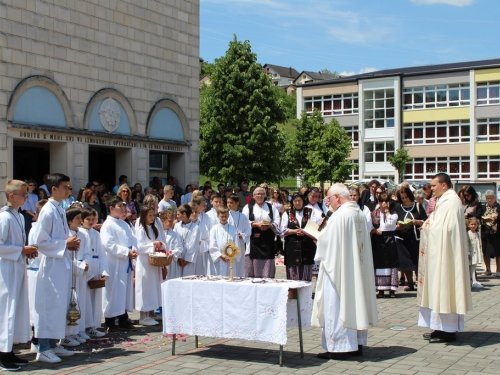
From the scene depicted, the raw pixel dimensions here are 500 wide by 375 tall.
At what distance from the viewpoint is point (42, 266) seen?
27.2ft

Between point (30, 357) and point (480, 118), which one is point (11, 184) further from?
point (480, 118)

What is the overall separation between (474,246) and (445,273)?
249 inches

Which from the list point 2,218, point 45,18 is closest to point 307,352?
point 2,218

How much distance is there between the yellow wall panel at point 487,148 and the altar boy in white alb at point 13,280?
174 feet

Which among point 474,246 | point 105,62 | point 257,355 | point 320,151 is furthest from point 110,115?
point 320,151

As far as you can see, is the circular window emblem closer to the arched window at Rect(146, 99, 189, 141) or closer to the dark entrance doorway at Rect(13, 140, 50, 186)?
the arched window at Rect(146, 99, 189, 141)

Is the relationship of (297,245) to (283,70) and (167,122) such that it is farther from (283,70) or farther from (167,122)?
(283,70)

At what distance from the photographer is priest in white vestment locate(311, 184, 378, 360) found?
812 cm

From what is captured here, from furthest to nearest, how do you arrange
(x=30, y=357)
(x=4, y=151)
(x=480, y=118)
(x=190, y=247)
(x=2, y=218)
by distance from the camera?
(x=480, y=118) < (x=4, y=151) < (x=190, y=247) < (x=30, y=357) < (x=2, y=218)

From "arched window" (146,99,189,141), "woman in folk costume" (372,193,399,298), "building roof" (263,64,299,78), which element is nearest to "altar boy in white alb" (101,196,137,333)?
"woman in folk costume" (372,193,399,298)

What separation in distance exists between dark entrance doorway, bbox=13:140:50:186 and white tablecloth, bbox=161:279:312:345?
1176cm

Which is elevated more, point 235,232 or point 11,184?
point 11,184

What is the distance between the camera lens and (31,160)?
19.3 meters

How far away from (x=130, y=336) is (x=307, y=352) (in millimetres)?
2634
